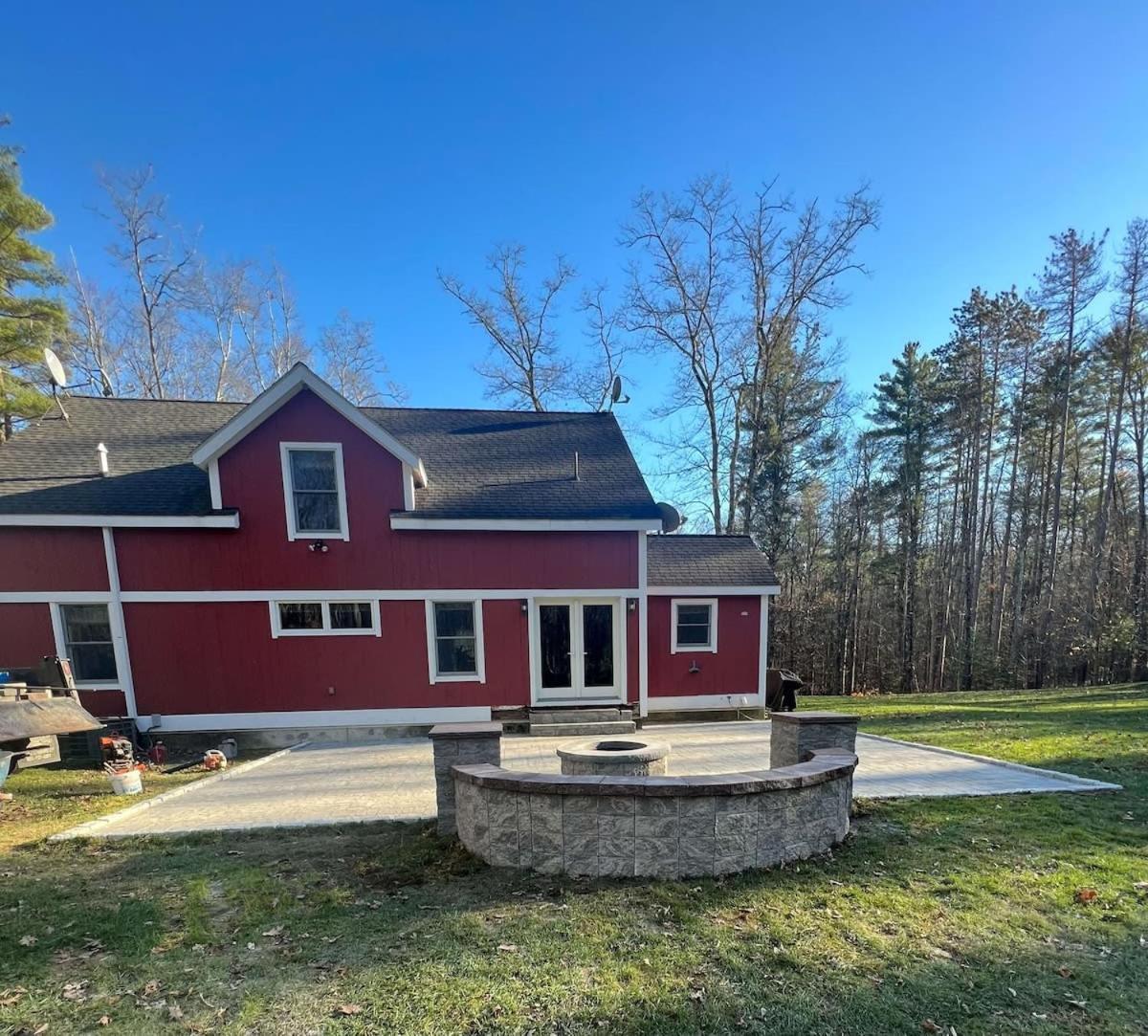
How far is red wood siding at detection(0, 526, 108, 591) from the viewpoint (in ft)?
27.9

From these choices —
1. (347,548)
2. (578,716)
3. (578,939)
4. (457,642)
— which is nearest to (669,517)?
(578,716)

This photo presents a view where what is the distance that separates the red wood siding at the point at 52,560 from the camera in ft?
27.9

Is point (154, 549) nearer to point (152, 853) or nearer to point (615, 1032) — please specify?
point (152, 853)

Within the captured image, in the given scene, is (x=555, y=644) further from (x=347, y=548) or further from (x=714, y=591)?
(x=347, y=548)

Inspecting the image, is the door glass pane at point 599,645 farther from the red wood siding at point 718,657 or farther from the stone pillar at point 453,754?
the stone pillar at point 453,754

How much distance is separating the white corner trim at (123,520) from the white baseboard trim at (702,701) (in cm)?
873

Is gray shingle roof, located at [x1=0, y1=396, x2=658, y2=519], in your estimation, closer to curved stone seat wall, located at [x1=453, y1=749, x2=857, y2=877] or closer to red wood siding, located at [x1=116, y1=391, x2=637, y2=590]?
red wood siding, located at [x1=116, y1=391, x2=637, y2=590]

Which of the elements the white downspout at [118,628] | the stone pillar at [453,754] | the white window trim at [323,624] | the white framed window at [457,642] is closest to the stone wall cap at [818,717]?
the stone pillar at [453,754]

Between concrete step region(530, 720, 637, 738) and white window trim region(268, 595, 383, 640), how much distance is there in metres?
3.43

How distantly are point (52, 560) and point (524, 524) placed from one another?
26.6ft

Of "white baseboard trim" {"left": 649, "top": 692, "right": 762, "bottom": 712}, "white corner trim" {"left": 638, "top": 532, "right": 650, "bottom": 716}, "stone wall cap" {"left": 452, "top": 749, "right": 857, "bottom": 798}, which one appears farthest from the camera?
"white baseboard trim" {"left": 649, "top": 692, "right": 762, "bottom": 712}

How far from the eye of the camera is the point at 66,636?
869cm

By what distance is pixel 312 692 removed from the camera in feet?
30.0

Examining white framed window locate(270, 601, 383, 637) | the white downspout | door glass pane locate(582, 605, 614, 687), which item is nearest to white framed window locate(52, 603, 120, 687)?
the white downspout
